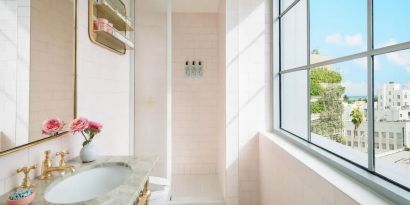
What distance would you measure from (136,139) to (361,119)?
2.37m

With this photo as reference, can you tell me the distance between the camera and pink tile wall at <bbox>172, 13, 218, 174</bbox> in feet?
12.4

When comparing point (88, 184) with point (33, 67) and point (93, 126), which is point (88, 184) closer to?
point (93, 126)

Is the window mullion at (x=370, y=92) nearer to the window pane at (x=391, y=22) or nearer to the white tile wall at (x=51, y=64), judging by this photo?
the window pane at (x=391, y=22)

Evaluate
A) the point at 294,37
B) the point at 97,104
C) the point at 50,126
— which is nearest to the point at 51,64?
the point at 50,126

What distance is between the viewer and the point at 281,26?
2.51 metres

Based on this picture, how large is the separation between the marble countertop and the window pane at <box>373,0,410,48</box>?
137cm

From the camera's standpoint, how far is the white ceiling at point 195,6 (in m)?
3.37

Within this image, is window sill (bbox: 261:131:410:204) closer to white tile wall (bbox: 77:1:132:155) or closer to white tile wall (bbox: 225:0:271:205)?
white tile wall (bbox: 225:0:271:205)

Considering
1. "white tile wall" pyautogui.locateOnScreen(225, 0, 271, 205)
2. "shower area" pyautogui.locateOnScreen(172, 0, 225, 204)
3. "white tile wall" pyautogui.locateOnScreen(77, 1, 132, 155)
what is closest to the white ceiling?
"shower area" pyautogui.locateOnScreen(172, 0, 225, 204)

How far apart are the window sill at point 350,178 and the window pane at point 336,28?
0.65m

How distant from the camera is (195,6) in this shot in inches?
139

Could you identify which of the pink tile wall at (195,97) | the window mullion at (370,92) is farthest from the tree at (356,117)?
the pink tile wall at (195,97)

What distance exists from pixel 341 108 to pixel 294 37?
999mm

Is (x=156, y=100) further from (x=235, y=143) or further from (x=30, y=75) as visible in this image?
(x=30, y=75)
